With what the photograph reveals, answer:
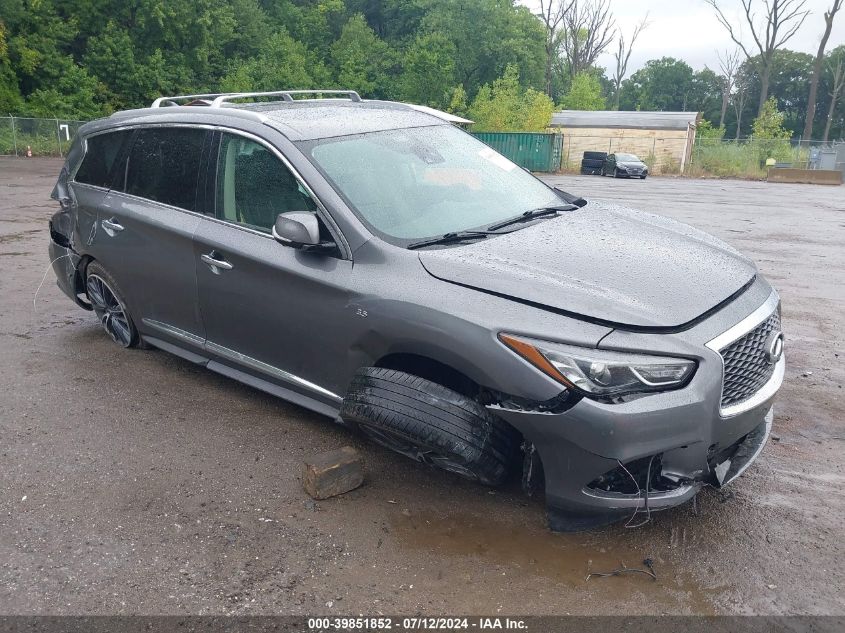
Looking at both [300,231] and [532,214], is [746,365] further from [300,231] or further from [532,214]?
[300,231]

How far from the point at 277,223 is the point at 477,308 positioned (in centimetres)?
115

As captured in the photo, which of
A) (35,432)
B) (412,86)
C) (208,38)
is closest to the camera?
(35,432)

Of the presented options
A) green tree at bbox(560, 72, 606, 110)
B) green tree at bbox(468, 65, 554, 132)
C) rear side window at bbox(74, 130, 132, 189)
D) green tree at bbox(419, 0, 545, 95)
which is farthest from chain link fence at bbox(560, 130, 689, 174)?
rear side window at bbox(74, 130, 132, 189)

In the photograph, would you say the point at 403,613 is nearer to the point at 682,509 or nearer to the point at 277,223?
the point at 682,509

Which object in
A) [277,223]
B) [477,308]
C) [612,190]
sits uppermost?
[277,223]

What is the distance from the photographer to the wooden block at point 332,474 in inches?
137

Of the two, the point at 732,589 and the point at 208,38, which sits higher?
the point at 208,38

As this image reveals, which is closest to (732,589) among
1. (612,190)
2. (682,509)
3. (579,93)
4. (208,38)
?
(682,509)

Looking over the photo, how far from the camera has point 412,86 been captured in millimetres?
56156

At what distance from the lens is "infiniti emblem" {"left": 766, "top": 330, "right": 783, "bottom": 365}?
322 cm

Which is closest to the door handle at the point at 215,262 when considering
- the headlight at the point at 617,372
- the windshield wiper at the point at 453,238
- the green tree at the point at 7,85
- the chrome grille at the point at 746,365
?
the windshield wiper at the point at 453,238

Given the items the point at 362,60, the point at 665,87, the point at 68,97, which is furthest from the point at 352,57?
the point at 665,87

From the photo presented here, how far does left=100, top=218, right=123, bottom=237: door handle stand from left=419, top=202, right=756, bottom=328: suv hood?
98.5 inches

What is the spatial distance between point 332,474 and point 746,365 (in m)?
1.94
